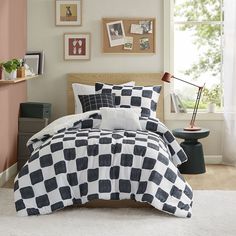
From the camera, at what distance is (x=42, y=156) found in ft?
13.9

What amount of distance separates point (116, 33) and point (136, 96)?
91cm

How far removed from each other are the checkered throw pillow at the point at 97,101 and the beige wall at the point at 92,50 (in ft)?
2.10

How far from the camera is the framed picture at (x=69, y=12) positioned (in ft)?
20.3

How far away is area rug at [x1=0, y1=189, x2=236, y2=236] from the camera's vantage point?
3619 mm

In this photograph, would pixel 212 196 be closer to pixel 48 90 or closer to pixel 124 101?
pixel 124 101

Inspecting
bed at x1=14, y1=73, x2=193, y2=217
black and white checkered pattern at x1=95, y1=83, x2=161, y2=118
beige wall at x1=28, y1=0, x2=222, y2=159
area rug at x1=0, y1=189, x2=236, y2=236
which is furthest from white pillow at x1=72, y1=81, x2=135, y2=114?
area rug at x1=0, y1=189, x2=236, y2=236

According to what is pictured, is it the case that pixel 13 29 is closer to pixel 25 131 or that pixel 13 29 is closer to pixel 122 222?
pixel 25 131

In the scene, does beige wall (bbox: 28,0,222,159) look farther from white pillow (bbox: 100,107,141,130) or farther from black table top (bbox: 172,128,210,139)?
white pillow (bbox: 100,107,141,130)

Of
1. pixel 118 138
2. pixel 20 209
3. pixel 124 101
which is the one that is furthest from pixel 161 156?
pixel 124 101

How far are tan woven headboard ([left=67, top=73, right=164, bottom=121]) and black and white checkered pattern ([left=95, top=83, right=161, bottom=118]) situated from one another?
287mm

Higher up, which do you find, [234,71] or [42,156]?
[234,71]

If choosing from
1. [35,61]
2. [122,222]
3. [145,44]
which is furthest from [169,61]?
[122,222]

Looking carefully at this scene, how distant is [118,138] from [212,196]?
3.23 ft

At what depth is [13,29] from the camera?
5656 mm
